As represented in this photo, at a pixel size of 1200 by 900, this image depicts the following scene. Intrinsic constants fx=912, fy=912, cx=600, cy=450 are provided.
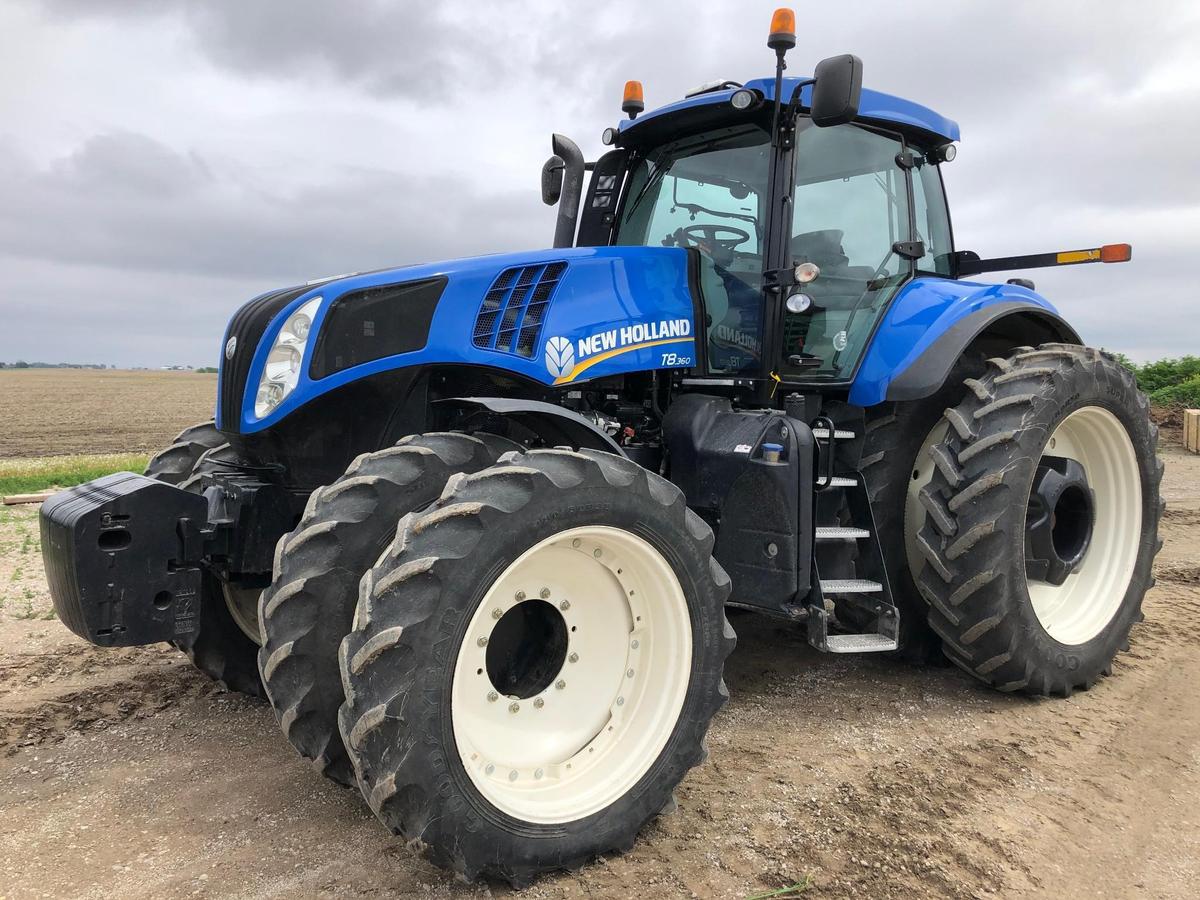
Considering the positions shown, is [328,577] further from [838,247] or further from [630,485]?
[838,247]

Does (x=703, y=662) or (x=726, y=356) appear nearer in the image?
(x=703, y=662)

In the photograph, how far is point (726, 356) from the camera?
4.04 meters

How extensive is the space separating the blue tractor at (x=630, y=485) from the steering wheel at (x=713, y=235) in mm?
16

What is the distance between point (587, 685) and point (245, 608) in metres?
1.72

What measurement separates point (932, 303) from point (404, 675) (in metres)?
2.99

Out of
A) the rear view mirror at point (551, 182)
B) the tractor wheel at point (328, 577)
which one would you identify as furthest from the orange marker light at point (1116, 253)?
the tractor wheel at point (328, 577)

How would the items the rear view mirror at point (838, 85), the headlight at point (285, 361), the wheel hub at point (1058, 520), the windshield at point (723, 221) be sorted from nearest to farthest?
the headlight at point (285, 361) < the rear view mirror at point (838, 85) < the windshield at point (723, 221) < the wheel hub at point (1058, 520)

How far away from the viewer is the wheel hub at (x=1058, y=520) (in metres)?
4.22

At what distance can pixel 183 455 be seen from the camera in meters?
3.90

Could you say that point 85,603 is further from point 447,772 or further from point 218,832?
point 447,772

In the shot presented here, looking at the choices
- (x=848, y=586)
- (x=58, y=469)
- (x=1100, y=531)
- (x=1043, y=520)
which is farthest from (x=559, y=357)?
(x=58, y=469)

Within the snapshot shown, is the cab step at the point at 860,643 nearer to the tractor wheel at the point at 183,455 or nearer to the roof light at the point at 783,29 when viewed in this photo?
the roof light at the point at 783,29

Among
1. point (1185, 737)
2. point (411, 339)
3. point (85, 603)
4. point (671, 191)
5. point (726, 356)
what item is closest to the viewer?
point (85, 603)

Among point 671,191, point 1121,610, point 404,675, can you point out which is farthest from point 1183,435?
point 404,675
